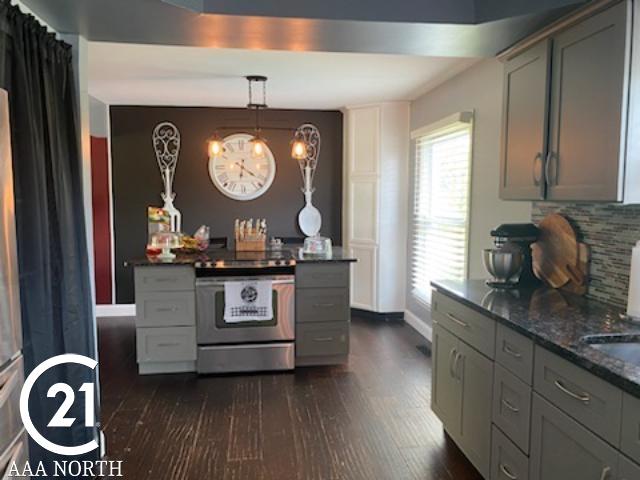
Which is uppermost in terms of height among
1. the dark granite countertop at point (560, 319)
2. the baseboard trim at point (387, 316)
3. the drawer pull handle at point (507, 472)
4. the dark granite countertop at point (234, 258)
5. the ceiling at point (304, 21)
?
the ceiling at point (304, 21)

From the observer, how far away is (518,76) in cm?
250

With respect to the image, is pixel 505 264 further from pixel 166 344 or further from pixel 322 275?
pixel 166 344

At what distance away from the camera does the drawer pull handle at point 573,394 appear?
149 centimetres

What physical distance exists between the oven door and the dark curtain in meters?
1.24

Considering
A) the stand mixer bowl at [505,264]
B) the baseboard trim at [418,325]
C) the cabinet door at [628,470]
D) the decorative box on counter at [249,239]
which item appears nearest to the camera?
the cabinet door at [628,470]

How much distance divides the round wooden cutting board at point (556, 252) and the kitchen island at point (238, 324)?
4.88 ft

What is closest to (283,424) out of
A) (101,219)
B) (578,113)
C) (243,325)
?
(243,325)

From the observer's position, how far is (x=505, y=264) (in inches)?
102

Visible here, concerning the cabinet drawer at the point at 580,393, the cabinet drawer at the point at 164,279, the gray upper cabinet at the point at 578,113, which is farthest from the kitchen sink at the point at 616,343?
the cabinet drawer at the point at 164,279

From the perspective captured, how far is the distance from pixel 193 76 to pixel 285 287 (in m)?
1.91

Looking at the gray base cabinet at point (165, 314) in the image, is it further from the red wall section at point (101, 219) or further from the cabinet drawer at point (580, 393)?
the cabinet drawer at point (580, 393)

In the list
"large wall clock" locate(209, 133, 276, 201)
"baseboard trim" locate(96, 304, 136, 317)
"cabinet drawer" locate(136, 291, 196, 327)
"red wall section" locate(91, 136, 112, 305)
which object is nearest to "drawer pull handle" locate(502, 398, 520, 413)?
"cabinet drawer" locate(136, 291, 196, 327)

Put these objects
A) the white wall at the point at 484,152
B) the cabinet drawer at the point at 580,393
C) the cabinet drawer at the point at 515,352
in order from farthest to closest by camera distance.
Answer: the white wall at the point at 484,152, the cabinet drawer at the point at 515,352, the cabinet drawer at the point at 580,393

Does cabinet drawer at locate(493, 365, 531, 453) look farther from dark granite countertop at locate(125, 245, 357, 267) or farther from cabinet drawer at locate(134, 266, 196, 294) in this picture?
cabinet drawer at locate(134, 266, 196, 294)
